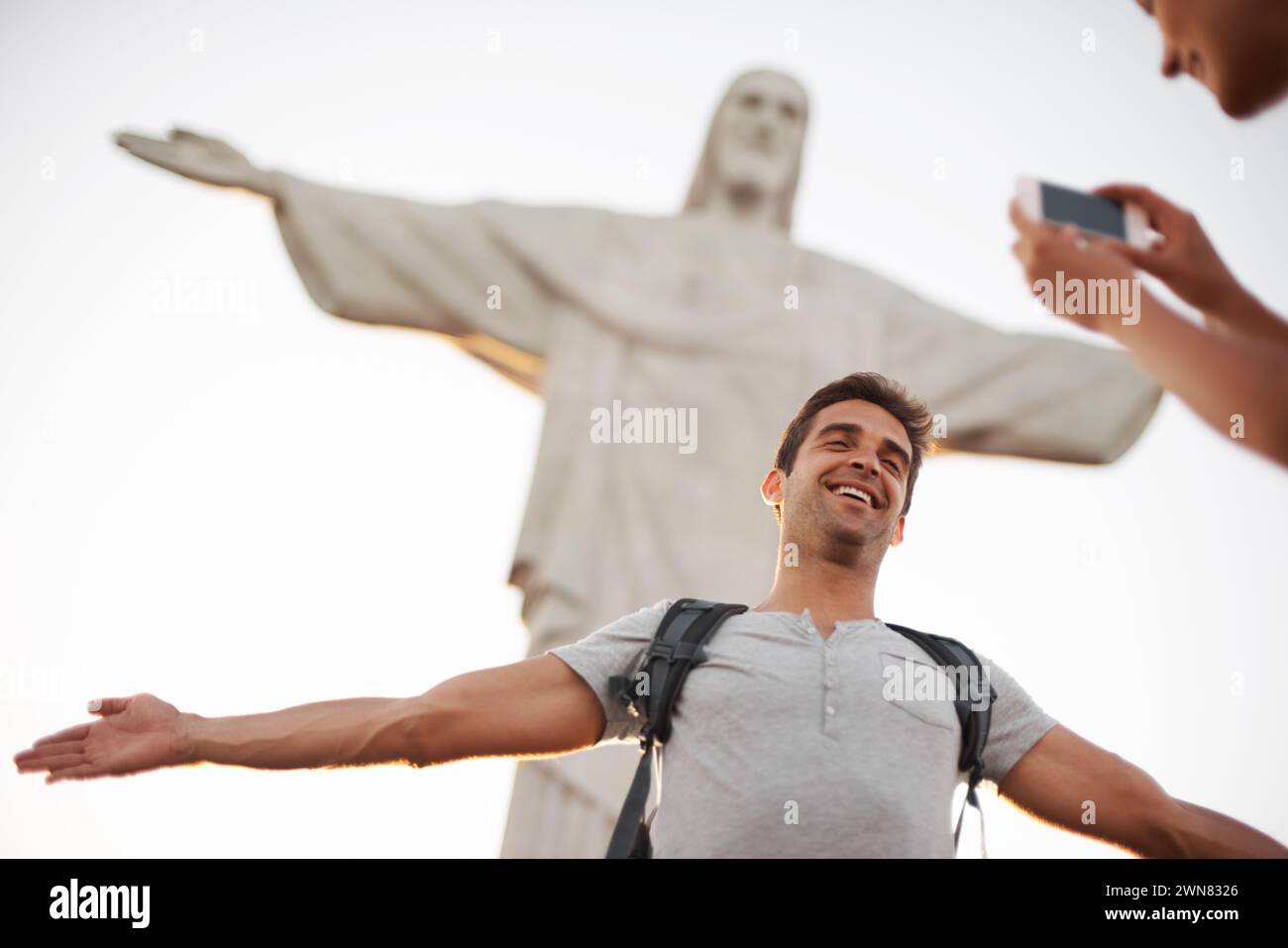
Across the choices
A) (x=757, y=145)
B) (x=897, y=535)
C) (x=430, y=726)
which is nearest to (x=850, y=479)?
(x=897, y=535)

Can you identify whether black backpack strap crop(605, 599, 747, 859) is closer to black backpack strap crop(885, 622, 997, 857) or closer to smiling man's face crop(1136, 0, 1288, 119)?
black backpack strap crop(885, 622, 997, 857)

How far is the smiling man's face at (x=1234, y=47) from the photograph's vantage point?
1.79 meters

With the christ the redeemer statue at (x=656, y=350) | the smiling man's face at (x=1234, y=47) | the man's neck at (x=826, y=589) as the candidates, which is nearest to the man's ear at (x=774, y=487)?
the man's neck at (x=826, y=589)

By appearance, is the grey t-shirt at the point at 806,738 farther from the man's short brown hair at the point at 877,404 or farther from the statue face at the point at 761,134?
the statue face at the point at 761,134

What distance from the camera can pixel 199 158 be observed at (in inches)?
258

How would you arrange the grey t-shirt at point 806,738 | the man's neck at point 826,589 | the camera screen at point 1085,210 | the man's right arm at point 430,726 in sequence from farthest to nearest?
the man's neck at point 826,589 < the camera screen at point 1085,210 < the man's right arm at point 430,726 < the grey t-shirt at point 806,738

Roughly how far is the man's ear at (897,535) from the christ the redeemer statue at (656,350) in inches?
129

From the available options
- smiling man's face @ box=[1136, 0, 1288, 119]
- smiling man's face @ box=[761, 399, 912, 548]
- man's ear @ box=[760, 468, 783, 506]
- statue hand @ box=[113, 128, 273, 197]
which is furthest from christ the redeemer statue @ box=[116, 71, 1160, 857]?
smiling man's face @ box=[1136, 0, 1288, 119]

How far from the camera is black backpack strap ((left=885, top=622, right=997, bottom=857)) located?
2.38 metres
